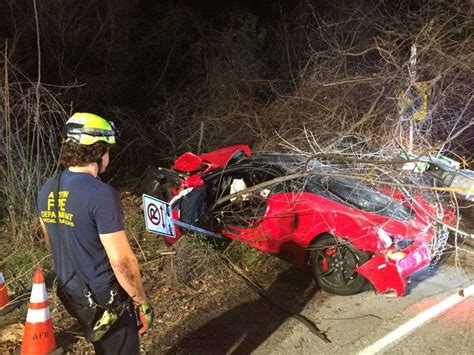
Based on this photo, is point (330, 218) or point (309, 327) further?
point (330, 218)

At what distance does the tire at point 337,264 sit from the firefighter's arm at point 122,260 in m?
2.92

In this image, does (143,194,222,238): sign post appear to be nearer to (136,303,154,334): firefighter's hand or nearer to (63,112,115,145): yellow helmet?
(136,303,154,334): firefighter's hand

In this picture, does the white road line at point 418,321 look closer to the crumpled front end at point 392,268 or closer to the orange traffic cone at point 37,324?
the crumpled front end at point 392,268

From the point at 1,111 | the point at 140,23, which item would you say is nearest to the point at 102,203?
the point at 1,111

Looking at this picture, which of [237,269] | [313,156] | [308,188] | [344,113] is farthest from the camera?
[344,113]

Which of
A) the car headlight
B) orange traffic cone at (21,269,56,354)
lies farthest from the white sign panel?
the car headlight

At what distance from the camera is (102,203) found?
2438 mm

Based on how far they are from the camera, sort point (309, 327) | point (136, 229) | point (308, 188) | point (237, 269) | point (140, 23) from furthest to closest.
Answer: point (140, 23) → point (136, 229) → point (237, 269) → point (308, 188) → point (309, 327)

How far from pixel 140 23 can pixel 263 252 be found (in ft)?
28.0

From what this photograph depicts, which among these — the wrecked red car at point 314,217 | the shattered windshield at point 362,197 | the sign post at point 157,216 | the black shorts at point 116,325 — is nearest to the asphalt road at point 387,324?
the wrecked red car at point 314,217

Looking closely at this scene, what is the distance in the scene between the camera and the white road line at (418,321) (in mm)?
4207

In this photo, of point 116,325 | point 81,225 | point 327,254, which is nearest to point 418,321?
point 327,254

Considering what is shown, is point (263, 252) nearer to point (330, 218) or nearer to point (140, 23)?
point (330, 218)

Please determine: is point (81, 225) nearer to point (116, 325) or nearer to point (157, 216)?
point (116, 325)
